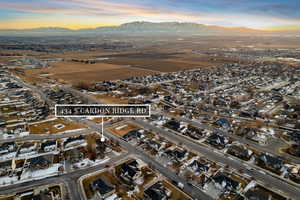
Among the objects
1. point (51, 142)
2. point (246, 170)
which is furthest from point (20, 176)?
point (246, 170)

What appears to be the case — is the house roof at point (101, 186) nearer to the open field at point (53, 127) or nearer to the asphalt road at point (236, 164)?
the asphalt road at point (236, 164)

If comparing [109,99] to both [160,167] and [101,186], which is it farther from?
[101,186]

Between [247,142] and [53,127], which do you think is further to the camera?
[53,127]

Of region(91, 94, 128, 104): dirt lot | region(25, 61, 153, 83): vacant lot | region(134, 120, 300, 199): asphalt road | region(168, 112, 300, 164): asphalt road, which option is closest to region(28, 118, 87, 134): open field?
region(91, 94, 128, 104): dirt lot

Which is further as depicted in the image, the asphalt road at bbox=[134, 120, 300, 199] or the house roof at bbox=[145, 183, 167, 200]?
the asphalt road at bbox=[134, 120, 300, 199]

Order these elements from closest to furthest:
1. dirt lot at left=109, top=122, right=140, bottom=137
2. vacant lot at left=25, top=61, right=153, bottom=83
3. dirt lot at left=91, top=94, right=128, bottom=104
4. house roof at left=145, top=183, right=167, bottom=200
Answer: house roof at left=145, top=183, right=167, bottom=200 → dirt lot at left=109, top=122, right=140, bottom=137 → dirt lot at left=91, top=94, right=128, bottom=104 → vacant lot at left=25, top=61, right=153, bottom=83

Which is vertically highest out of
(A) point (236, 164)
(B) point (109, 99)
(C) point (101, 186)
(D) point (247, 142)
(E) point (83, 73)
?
(E) point (83, 73)

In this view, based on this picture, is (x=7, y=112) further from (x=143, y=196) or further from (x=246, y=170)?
(x=246, y=170)

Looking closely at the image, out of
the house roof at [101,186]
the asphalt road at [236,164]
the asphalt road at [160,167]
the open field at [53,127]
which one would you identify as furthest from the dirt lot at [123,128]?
the house roof at [101,186]

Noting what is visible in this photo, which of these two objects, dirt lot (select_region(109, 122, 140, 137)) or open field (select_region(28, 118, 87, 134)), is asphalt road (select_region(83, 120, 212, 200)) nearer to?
dirt lot (select_region(109, 122, 140, 137))

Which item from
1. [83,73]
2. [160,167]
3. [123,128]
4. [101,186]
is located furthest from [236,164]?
[83,73]

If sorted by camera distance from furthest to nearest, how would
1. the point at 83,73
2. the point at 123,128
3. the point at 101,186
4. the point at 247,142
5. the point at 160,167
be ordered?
the point at 83,73, the point at 123,128, the point at 247,142, the point at 160,167, the point at 101,186
